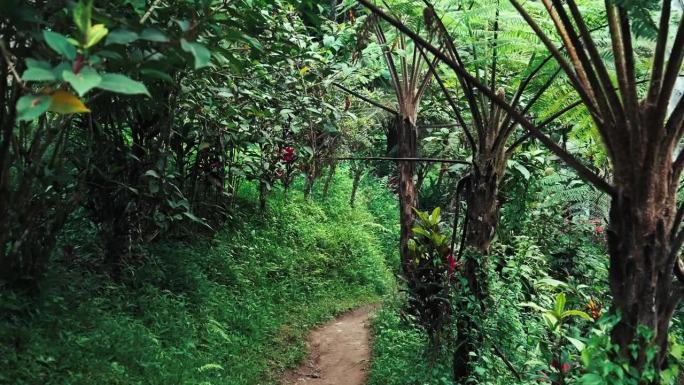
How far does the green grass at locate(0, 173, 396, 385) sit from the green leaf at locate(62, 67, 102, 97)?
2.00m

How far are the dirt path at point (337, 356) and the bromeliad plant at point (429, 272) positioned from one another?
2.45 feet

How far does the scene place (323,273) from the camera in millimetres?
7613

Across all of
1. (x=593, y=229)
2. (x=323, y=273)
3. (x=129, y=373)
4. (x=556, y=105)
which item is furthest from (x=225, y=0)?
(x=593, y=229)

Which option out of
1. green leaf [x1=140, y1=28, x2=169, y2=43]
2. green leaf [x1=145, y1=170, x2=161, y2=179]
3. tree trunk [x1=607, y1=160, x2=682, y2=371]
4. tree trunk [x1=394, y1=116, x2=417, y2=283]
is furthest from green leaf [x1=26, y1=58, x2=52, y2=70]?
tree trunk [x1=394, y1=116, x2=417, y2=283]

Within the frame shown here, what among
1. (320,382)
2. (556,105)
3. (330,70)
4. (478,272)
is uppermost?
(330,70)

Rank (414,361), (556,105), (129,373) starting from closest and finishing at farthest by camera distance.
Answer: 1. (129,373)
2. (556,105)
3. (414,361)

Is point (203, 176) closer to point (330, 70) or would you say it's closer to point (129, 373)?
point (330, 70)

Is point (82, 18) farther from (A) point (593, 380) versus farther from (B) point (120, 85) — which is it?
(A) point (593, 380)

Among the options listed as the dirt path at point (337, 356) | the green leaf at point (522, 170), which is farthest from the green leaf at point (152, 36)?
the green leaf at point (522, 170)

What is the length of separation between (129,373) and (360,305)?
168 inches

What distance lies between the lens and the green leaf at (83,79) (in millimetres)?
1224

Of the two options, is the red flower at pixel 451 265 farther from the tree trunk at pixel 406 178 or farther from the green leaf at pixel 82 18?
the green leaf at pixel 82 18

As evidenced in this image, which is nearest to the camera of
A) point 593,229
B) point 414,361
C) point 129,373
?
point 129,373

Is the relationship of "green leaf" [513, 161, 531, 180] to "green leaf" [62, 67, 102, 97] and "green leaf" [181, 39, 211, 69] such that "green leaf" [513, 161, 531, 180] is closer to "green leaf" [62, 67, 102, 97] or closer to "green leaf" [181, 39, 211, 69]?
"green leaf" [181, 39, 211, 69]
